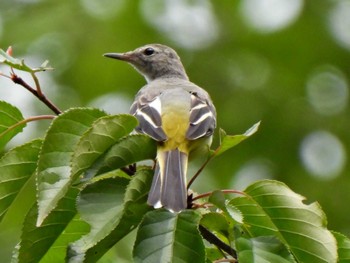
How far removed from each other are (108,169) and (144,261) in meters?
0.46

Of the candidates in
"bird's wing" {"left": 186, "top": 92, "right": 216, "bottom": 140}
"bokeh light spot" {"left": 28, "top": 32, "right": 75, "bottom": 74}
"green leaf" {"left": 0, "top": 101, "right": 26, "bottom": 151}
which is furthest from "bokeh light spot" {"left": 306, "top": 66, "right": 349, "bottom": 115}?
"green leaf" {"left": 0, "top": 101, "right": 26, "bottom": 151}

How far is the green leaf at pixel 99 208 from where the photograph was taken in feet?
10.6

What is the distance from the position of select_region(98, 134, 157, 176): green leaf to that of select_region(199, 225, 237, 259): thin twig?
43cm

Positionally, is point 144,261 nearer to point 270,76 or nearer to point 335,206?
point 335,206

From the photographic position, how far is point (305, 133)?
11469mm

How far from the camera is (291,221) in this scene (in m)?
3.62

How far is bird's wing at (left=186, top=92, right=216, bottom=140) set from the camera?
4617mm

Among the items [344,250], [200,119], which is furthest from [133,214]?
[200,119]

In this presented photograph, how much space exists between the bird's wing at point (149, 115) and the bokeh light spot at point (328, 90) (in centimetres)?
672

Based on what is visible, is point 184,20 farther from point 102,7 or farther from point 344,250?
point 344,250

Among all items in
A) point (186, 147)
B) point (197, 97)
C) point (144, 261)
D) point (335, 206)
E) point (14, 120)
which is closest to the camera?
point (144, 261)

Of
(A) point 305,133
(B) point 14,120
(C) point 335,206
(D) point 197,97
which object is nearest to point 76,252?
(B) point 14,120

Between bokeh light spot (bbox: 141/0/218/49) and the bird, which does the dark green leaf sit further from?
bokeh light spot (bbox: 141/0/218/49)

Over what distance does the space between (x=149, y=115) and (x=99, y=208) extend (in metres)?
1.45
